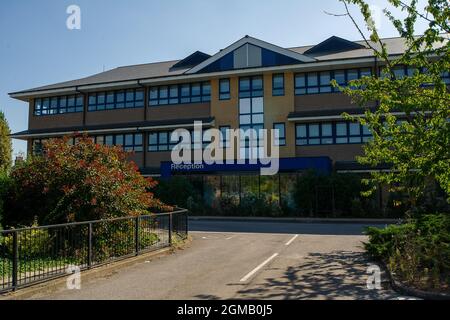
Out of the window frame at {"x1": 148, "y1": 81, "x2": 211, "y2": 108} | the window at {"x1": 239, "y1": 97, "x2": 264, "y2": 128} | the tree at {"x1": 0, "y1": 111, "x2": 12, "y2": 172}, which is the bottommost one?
the tree at {"x1": 0, "y1": 111, "x2": 12, "y2": 172}

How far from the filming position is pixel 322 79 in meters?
29.6

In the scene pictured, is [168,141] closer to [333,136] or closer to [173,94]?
[173,94]

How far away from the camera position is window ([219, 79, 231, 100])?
31.8 metres

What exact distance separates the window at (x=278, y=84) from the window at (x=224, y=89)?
3.21 metres

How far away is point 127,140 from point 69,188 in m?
22.6

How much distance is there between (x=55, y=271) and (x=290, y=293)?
15.0 ft

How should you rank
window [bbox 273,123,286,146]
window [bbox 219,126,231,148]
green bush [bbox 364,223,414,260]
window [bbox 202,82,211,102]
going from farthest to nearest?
window [bbox 202,82,211,102], window [bbox 219,126,231,148], window [bbox 273,123,286,146], green bush [bbox 364,223,414,260]

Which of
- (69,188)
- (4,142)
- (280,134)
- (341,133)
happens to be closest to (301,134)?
(280,134)

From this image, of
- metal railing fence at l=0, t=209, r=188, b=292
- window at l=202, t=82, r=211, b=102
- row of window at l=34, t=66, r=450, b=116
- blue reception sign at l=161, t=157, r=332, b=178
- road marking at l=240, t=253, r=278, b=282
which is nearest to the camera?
metal railing fence at l=0, t=209, r=188, b=292

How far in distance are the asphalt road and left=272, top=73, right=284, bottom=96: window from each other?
16.6 m

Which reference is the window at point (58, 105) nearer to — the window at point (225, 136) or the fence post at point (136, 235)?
the window at point (225, 136)

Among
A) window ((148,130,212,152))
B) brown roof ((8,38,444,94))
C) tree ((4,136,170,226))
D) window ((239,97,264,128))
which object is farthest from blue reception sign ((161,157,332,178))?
tree ((4,136,170,226))

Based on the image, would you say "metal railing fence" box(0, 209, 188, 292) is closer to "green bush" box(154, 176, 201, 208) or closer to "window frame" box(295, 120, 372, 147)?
"green bush" box(154, 176, 201, 208)

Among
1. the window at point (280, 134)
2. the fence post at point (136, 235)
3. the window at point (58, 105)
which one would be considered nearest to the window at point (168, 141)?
the window at point (280, 134)
